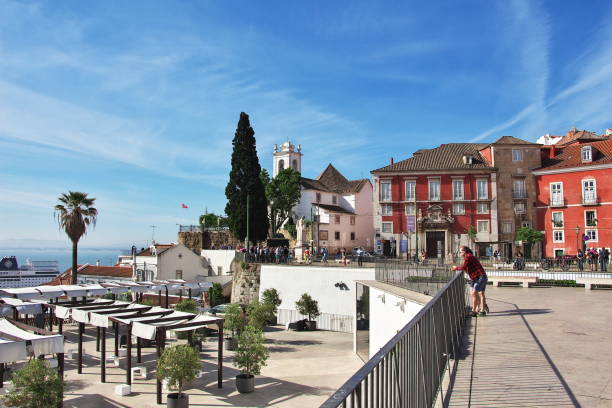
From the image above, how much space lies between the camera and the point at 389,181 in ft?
157

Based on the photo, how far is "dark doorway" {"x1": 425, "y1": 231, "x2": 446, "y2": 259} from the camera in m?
46.8

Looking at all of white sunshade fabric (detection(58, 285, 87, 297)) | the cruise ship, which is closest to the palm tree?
white sunshade fabric (detection(58, 285, 87, 297))

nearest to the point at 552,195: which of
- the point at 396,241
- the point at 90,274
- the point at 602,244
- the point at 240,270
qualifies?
the point at 602,244

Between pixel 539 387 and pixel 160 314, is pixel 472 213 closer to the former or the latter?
pixel 160 314

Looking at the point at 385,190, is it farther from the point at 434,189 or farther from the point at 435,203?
the point at 435,203

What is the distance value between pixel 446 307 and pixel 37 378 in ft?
33.9

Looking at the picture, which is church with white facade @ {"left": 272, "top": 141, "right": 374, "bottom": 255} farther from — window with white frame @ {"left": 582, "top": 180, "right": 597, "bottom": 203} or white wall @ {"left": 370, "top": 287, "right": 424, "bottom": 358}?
white wall @ {"left": 370, "top": 287, "right": 424, "bottom": 358}

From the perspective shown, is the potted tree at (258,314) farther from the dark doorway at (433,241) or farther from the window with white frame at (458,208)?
the window with white frame at (458,208)

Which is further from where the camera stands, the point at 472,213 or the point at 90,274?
the point at 90,274

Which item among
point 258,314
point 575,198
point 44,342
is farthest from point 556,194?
point 44,342

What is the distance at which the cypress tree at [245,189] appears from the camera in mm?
48031

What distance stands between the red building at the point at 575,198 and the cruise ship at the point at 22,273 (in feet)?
270

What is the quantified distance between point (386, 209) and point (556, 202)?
15.5 meters

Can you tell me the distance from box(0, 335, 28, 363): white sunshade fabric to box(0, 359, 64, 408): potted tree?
1.31 metres
